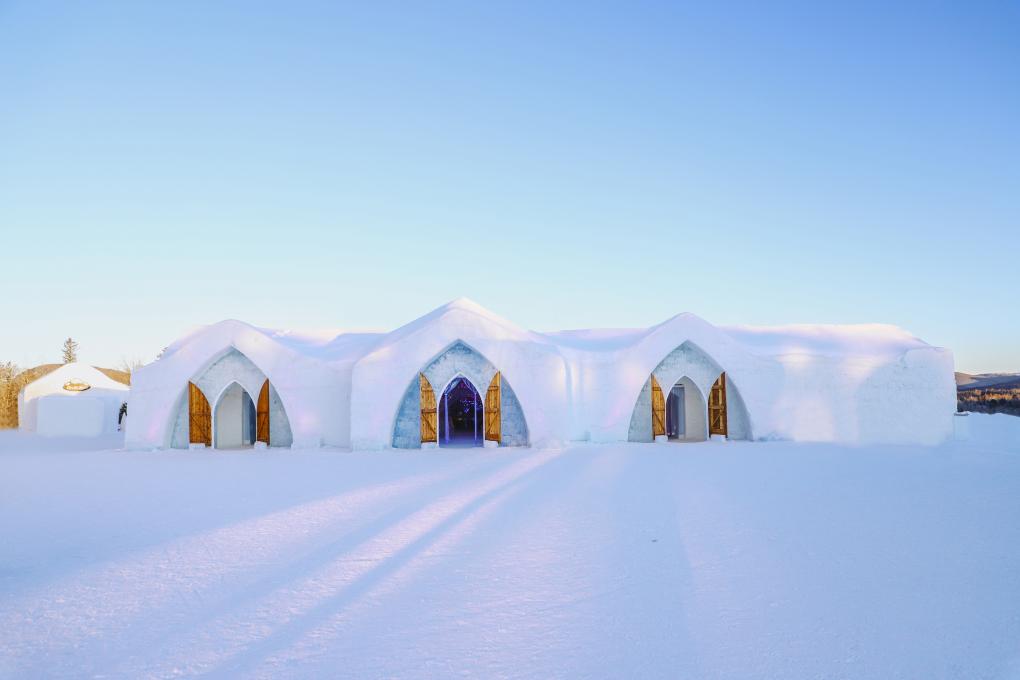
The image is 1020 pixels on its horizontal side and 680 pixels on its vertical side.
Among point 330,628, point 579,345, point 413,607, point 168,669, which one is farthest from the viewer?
point 579,345

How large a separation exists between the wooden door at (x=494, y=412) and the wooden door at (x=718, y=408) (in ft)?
18.0

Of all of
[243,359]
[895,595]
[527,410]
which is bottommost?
[895,595]

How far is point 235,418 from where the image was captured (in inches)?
712

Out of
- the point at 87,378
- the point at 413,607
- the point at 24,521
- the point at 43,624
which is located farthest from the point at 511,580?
the point at 87,378

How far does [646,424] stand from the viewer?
16109mm

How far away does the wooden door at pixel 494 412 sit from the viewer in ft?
49.0

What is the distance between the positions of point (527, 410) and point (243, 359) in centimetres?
741

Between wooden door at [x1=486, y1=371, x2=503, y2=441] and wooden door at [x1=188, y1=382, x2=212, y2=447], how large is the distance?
279 inches

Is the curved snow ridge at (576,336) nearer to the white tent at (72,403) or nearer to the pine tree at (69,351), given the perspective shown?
the white tent at (72,403)

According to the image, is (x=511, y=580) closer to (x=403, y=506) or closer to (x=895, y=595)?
(x=895, y=595)

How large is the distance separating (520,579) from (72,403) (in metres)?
24.9

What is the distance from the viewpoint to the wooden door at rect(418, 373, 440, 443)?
15.0 m

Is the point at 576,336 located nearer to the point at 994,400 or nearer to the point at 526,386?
the point at 526,386

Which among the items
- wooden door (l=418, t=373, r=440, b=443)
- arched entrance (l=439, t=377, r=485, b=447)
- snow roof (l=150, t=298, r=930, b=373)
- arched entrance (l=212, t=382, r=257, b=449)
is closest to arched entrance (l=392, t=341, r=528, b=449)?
wooden door (l=418, t=373, r=440, b=443)
